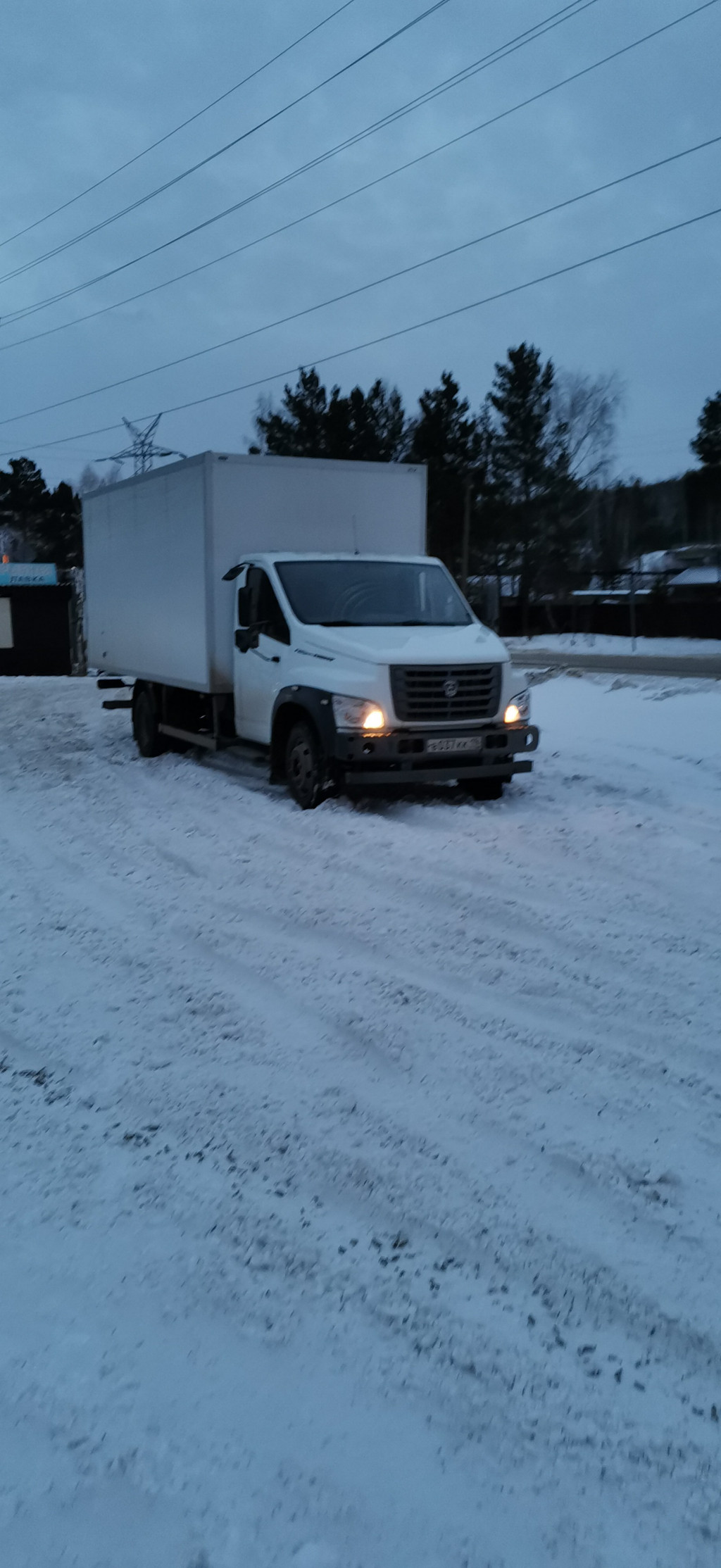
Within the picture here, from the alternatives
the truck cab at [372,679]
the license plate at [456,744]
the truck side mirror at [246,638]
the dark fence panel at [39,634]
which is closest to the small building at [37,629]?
the dark fence panel at [39,634]

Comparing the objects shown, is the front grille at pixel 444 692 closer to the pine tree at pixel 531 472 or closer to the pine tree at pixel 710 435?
the pine tree at pixel 531 472

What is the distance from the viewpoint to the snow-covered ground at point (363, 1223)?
2406 millimetres

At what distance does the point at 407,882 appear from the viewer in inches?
287

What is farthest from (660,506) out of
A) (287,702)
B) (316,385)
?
(287,702)

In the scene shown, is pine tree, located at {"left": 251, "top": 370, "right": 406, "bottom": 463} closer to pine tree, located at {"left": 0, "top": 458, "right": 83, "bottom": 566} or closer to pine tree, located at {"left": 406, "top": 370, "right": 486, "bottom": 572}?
pine tree, located at {"left": 406, "top": 370, "right": 486, "bottom": 572}

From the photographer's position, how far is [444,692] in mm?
9719

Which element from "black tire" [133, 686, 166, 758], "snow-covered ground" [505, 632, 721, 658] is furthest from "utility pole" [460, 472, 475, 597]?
"black tire" [133, 686, 166, 758]

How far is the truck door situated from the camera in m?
10.6

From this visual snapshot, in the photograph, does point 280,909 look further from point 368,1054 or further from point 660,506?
point 660,506

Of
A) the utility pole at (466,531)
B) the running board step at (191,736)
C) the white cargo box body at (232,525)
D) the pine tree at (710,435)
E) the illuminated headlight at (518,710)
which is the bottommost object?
the running board step at (191,736)

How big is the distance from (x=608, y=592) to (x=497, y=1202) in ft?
134

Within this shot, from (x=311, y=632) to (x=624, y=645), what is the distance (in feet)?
88.3

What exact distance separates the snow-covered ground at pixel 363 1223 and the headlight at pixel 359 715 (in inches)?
89.7

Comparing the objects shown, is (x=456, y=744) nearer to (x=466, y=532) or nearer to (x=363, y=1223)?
(x=363, y=1223)
